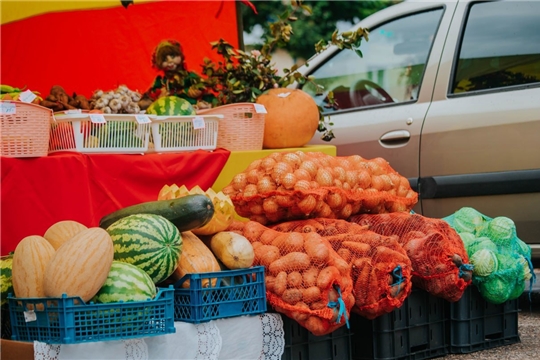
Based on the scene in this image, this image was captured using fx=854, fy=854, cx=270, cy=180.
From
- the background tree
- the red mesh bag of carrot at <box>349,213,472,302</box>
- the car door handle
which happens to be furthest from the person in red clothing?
the background tree

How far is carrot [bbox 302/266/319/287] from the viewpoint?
3.99m

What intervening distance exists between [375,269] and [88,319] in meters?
1.55

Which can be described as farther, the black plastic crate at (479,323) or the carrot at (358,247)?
the black plastic crate at (479,323)

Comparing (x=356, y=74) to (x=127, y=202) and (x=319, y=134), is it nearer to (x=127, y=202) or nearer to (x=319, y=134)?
(x=319, y=134)

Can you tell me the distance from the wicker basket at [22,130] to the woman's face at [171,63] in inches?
69.7

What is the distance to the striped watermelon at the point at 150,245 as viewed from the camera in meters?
3.75

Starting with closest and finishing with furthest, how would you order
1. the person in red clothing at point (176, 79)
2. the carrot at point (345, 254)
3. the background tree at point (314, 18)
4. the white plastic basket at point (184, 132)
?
the carrot at point (345, 254)
the white plastic basket at point (184, 132)
the person in red clothing at point (176, 79)
the background tree at point (314, 18)

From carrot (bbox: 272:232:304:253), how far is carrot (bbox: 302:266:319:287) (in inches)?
6.2

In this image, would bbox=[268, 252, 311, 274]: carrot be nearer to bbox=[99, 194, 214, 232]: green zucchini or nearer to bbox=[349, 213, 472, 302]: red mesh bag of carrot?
bbox=[99, 194, 214, 232]: green zucchini

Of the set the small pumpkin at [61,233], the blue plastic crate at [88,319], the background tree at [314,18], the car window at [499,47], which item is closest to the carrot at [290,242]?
the blue plastic crate at [88,319]

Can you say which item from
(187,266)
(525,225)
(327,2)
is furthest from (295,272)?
(327,2)

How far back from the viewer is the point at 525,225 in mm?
Result: 5945

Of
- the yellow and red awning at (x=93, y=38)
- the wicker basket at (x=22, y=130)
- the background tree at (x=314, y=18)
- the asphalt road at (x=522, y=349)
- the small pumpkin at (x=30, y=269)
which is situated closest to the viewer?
the small pumpkin at (x=30, y=269)

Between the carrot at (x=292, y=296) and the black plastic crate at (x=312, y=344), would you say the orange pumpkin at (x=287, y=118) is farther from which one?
the carrot at (x=292, y=296)
